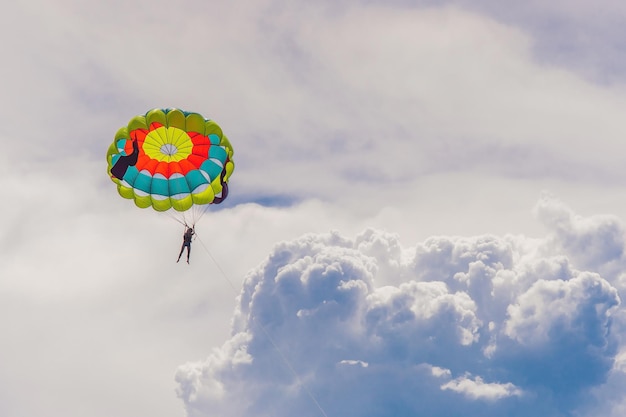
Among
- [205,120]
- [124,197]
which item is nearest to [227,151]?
[205,120]

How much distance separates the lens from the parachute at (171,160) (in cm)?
8219

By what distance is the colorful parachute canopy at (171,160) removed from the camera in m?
82.2

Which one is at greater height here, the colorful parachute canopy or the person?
the colorful parachute canopy

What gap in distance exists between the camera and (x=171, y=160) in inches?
3381

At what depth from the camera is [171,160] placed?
8588 cm

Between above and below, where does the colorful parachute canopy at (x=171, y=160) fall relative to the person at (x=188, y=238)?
above

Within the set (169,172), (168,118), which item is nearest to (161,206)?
(169,172)

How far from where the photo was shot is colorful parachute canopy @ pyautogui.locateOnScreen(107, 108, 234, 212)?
3236 inches

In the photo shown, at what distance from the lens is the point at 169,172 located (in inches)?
3388

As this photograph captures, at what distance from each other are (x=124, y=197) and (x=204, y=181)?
6379 millimetres

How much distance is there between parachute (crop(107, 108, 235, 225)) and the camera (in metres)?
82.2

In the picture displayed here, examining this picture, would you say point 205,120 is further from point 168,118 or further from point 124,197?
point 124,197

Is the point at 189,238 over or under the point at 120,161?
under

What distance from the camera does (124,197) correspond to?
85.6 meters
